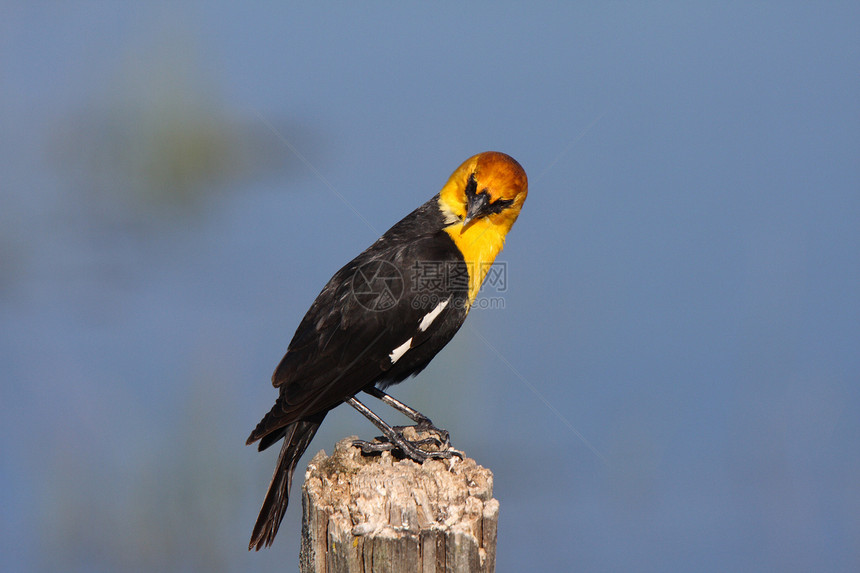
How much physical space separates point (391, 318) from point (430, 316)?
0.65 feet

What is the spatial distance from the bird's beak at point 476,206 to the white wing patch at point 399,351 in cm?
68

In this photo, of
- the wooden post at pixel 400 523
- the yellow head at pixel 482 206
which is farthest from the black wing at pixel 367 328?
the wooden post at pixel 400 523

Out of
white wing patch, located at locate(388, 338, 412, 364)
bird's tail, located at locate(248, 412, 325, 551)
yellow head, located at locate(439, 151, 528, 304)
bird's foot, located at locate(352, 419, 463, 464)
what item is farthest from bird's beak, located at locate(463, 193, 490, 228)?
bird's tail, located at locate(248, 412, 325, 551)

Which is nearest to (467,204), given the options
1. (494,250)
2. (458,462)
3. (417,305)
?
Answer: (494,250)

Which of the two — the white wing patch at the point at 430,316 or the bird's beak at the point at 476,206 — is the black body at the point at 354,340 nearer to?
the white wing patch at the point at 430,316

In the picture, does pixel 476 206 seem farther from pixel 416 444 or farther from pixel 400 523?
pixel 400 523

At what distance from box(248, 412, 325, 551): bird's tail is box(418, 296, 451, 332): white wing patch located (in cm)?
65

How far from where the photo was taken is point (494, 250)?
170 inches

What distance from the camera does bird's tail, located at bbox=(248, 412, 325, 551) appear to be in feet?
11.6

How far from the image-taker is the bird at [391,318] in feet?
12.0

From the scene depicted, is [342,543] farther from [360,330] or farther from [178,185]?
[178,185]

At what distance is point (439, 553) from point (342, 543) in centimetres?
30

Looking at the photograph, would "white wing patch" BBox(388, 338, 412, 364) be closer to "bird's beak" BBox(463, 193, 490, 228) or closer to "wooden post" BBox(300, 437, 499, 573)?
"bird's beak" BBox(463, 193, 490, 228)

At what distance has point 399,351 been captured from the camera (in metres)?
3.89
